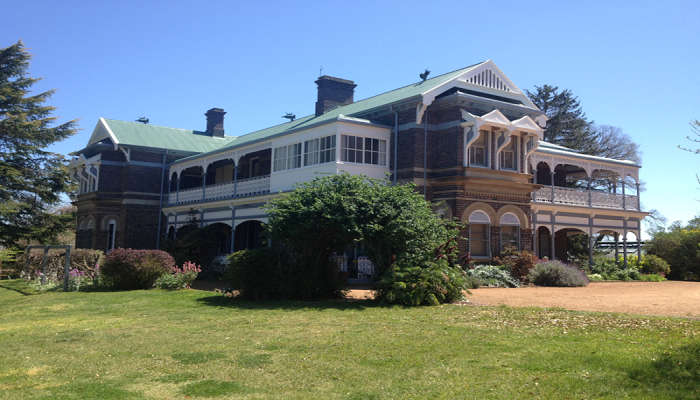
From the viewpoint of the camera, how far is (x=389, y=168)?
2211cm

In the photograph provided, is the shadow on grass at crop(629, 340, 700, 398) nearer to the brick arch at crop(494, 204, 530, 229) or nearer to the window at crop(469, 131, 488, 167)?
the brick arch at crop(494, 204, 530, 229)

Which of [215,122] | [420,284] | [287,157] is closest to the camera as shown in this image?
[420,284]

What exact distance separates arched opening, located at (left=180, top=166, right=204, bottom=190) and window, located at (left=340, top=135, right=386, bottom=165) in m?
15.5

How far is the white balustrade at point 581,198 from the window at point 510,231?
452 cm

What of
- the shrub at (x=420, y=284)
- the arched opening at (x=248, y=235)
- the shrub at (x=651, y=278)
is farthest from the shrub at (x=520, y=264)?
the arched opening at (x=248, y=235)

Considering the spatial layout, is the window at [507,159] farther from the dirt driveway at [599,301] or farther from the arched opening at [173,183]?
the arched opening at [173,183]

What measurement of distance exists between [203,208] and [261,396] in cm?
2340

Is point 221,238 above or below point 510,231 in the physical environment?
below

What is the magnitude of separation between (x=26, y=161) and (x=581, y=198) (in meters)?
30.4

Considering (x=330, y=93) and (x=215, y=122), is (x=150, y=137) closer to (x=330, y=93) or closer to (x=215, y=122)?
(x=215, y=122)

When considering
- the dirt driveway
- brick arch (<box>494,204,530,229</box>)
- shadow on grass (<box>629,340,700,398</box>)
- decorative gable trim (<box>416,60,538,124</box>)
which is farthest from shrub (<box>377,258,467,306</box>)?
decorative gable trim (<box>416,60,538,124</box>)

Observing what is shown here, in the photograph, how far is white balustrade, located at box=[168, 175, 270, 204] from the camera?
25.1m

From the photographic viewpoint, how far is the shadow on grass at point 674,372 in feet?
19.3

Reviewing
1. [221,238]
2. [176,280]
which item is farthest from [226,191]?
[176,280]
